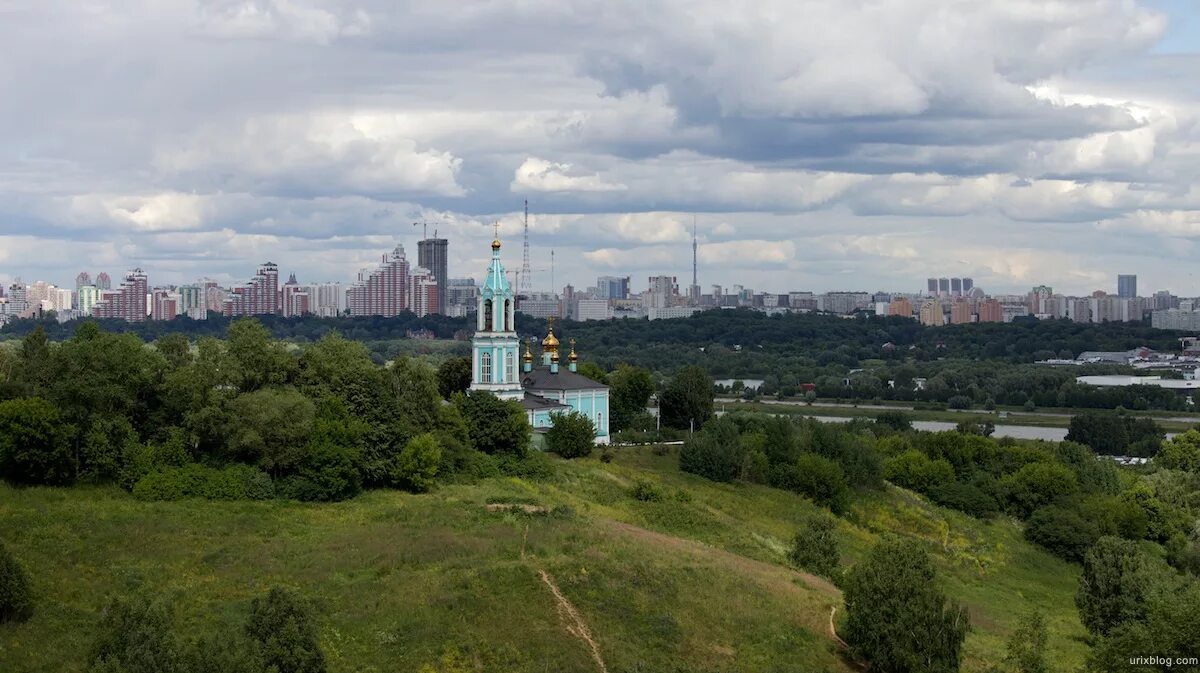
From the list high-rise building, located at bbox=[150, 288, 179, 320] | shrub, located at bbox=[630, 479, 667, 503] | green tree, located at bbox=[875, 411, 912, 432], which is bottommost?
green tree, located at bbox=[875, 411, 912, 432]

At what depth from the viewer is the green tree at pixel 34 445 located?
32844 mm

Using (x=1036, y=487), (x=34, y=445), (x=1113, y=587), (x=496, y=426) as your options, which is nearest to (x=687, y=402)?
(x=1036, y=487)

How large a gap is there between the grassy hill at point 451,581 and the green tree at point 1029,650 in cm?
87

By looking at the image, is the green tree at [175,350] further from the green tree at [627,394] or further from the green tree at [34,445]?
the green tree at [627,394]

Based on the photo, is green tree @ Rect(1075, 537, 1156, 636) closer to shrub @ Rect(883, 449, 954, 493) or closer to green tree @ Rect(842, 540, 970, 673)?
green tree @ Rect(842, 540, 970, 673)

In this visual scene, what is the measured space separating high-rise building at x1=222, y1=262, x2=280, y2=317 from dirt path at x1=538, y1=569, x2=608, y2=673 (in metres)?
176

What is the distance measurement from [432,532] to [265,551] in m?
3.80

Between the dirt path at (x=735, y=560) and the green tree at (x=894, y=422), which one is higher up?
the dirt path at (x=735, y=560)

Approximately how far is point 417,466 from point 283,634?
16.3 m

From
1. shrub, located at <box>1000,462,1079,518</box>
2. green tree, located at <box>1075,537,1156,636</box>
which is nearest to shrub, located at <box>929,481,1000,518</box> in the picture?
shrub, located at <box>1000,462,1079,518</box>

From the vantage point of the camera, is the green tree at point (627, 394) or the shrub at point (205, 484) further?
the green tree at point (627, 394)

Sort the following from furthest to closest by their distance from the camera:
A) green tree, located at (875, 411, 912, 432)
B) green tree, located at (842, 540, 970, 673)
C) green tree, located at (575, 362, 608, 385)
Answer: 1. green tree, located at (875, 411, 912, 432)
2. green tree, located at (575, 362, 608, 385)
3. green tree, located at (842, 540, 970, 673)

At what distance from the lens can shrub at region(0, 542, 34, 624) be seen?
80.2ft

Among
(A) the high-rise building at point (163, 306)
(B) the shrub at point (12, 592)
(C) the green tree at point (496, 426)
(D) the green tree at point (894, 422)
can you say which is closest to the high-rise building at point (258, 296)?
(A) the high-rise building at point (163, 306)
